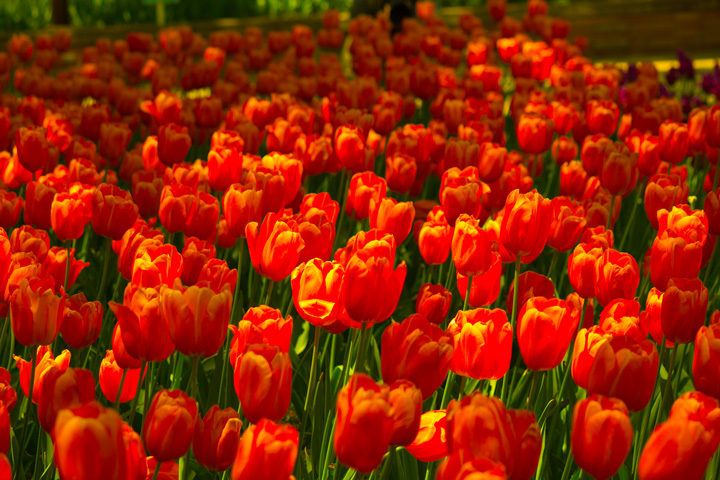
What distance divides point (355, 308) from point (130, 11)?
10444 mm

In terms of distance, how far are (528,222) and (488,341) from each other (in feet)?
1.37

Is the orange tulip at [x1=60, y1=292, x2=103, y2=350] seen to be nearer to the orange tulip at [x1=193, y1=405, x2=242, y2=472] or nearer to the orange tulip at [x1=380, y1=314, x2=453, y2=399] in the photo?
the orange tulip at [x1=193, y1=405, x2=242, y2=472]

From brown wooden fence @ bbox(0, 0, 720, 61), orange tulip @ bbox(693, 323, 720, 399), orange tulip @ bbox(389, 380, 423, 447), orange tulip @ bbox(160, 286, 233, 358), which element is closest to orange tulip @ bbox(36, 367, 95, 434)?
orange tulip @ bbox(160, 286, 233, 358)

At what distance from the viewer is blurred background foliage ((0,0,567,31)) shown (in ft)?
35.4

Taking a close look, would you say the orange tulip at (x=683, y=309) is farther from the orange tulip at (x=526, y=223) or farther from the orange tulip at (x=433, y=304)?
the orange tulip at (x=433, y=304)

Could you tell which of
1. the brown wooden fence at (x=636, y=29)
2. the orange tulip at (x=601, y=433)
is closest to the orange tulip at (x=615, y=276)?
the orange tulip at (x=601, y=433)

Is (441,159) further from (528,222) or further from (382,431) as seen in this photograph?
(382,431)

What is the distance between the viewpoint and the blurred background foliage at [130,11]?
1080 cm

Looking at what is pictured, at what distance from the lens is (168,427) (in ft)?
3.71

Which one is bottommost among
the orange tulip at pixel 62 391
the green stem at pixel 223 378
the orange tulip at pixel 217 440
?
the green stem at pixel 223 378

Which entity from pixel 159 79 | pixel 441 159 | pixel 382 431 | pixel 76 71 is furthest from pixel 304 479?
pixel 76 71

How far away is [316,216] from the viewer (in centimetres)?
181

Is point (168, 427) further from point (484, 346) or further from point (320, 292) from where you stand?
point (484, 346)

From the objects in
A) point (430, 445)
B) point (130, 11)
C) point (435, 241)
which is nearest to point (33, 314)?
point (430, 445)
